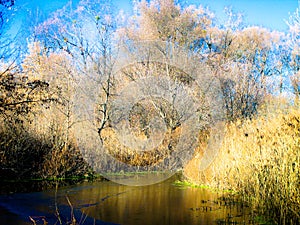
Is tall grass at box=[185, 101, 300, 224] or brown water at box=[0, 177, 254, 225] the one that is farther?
brown water at box=[0, 177, 254, 225]

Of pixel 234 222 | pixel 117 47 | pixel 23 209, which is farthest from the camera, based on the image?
pixel 117 47

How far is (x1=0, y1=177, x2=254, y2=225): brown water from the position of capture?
5.75m

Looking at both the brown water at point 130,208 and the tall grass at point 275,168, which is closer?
the tall grass at point 275,168

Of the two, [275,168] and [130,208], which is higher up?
[275,168]

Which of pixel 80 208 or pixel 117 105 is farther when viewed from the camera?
pixel 117 105

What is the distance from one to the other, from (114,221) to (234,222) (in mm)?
1949

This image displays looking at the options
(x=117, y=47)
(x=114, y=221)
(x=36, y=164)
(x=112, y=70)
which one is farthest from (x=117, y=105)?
(x=114, y=221)

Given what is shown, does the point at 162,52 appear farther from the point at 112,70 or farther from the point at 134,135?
the point at 134,135

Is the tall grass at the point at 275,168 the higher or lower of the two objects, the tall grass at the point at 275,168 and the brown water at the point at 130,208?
the higher

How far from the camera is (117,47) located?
57.3 ft

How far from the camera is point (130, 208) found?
6859 millimetres

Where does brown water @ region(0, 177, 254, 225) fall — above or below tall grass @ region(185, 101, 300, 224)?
below

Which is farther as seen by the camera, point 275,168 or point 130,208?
point 130,208

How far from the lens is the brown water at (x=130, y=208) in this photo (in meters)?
5.75
